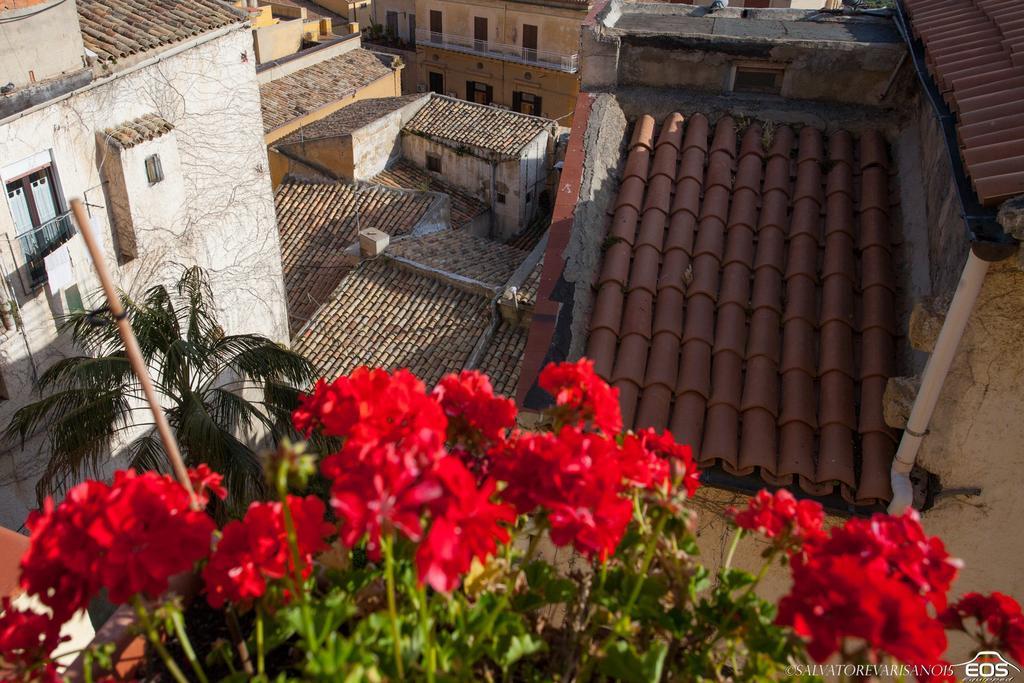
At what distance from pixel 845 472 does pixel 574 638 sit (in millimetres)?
2445

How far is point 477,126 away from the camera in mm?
22672

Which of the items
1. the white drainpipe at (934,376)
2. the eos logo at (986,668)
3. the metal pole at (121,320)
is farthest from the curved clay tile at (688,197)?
the metal pole at (121,320)

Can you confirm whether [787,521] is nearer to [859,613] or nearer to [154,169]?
[859,613]

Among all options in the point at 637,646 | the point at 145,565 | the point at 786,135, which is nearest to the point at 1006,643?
the point at 637,646

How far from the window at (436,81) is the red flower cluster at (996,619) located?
33705 mm

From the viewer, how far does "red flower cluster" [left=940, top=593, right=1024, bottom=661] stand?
2.32m

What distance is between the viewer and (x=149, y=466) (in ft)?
22.2

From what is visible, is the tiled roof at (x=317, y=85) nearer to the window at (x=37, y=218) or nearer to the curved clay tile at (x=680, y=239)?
the window at (x=37, y=218)

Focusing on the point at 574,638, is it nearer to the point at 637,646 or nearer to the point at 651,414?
the point at 637,646

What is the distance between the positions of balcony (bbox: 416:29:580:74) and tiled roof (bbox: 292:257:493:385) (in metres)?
16.8

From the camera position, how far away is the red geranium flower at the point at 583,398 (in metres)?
2.67

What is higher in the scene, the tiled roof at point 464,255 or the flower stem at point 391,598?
the flower stem at point 391,598

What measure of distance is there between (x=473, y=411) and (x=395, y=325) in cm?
1228

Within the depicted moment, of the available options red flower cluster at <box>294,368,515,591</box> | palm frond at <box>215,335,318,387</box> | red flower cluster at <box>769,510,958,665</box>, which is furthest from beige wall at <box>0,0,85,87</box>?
red flower cluster at <box>769,510,958,665</box>
